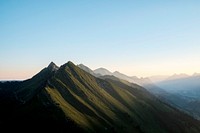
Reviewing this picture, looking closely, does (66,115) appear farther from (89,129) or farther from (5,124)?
(5,124)

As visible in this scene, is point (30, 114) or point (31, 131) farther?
point (30, 114)

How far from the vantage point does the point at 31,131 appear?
580 feet

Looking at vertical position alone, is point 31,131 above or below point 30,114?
below

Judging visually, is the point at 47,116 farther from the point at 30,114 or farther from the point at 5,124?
the point at 5,124

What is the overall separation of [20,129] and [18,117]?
16937 mm

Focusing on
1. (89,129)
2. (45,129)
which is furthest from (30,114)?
(89,129)

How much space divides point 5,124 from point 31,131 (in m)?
32.0

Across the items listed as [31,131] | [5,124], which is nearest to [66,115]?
[31,131]

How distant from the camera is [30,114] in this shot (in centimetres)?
19412

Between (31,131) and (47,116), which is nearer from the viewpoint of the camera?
(31,131)

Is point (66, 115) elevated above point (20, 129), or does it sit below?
above

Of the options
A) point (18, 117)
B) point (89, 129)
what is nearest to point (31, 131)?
point (18, 117)

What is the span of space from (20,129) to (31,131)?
907 centimetres

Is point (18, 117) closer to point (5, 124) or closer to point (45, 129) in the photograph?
point (5, 124)
